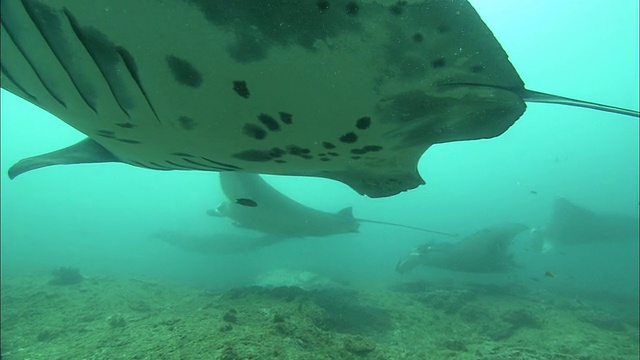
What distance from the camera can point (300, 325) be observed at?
4.88 metres

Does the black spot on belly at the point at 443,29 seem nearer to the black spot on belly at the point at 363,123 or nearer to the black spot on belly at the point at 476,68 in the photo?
the black spot on belly at the point at 476,68

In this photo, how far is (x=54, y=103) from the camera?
2.00m

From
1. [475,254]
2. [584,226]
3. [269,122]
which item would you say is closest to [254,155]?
[269,122]

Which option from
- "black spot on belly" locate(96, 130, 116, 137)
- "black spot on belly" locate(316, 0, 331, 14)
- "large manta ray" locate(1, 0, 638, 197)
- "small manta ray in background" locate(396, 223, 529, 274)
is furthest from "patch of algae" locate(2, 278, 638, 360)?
"black spot on belly" locate(316, 0, 331, 14)

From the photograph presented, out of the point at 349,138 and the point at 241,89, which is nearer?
the point at 241,89

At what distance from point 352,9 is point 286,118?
0.73 m

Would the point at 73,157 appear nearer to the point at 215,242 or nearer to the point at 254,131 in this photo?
the point at 254,131

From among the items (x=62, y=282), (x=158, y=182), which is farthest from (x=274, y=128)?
(x=158, y=182)

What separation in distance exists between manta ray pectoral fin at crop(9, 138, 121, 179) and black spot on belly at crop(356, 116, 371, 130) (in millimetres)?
2307

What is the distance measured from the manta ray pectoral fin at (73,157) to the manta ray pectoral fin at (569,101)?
3188 mm

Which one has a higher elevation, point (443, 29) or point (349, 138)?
point (443, 29)

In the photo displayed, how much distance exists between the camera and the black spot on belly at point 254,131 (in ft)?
6.91

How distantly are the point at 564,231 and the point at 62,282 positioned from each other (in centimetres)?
2230

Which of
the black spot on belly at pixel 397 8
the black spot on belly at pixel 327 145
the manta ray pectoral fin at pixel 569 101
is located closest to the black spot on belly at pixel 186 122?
the black spot on belly at pixel 327 145
